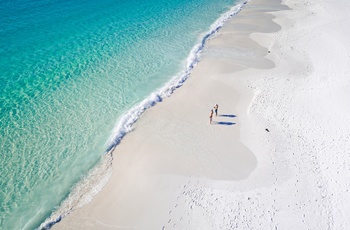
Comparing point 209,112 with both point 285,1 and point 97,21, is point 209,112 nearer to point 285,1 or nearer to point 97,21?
point 97,21

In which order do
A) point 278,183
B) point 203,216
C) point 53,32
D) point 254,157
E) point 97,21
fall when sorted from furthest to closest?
point 97,21, point 53,32, point 254,157, point 278,183, point 203,216

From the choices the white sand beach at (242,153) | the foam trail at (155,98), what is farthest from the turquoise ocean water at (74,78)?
the white sand beach at (242,153)

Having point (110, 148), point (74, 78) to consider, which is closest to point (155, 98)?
point (110, 148)

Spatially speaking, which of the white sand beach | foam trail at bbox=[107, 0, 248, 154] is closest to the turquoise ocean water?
foam trail at bbox=[107, 0, 248, 154]

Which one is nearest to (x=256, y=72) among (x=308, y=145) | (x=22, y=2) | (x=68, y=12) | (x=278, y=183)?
(x=308, y=145)

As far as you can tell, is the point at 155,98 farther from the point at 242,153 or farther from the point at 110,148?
the point at 242,153
